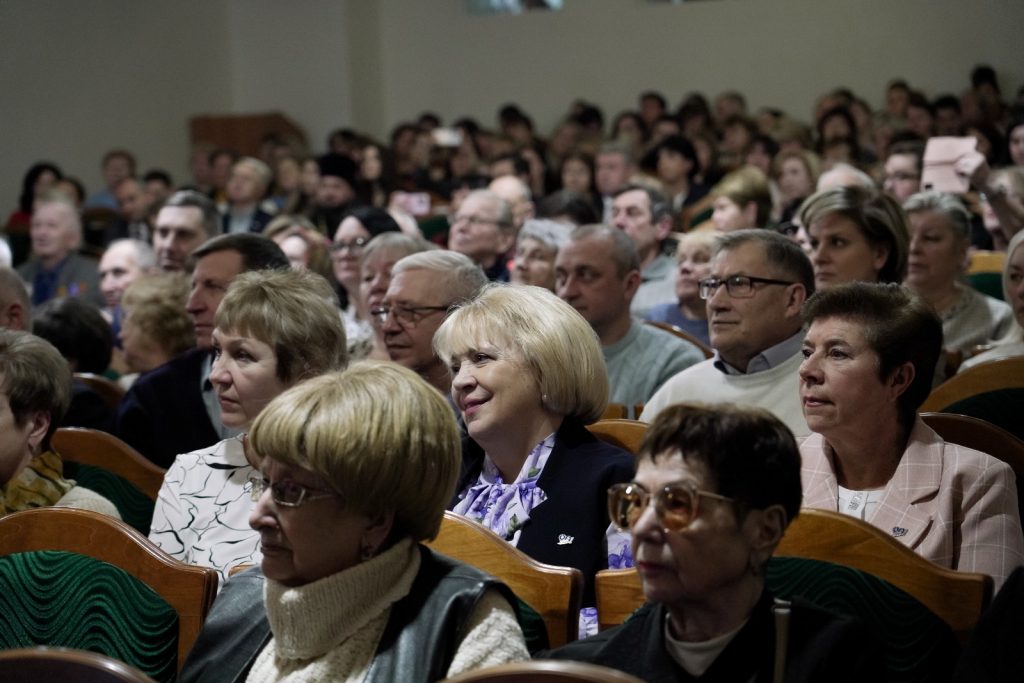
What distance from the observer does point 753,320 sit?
133 inches

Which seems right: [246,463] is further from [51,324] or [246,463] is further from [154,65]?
[154,65]

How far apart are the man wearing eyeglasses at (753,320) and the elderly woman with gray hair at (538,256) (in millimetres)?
1727

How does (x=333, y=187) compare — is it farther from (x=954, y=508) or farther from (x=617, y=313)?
(x=954, y=508)

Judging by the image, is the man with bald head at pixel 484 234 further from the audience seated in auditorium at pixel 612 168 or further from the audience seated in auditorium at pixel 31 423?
the audience seated in auditorium at pixel 612 168

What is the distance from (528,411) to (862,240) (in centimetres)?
178

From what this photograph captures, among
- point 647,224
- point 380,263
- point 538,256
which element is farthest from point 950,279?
point 380,263

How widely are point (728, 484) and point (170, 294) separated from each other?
123 inches

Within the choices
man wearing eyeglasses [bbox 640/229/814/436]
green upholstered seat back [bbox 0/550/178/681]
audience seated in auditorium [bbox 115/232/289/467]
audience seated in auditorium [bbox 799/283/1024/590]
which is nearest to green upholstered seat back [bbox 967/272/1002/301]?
man wearing eyeglasses [bbox 640/229/814/436]

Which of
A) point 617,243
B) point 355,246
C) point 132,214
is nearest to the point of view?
point 617,243

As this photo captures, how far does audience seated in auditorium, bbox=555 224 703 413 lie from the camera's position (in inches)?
160

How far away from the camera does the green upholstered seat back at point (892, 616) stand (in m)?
1.88

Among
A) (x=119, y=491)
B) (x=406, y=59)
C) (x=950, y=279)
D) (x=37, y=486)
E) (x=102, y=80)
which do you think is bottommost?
(x=119, y=491)

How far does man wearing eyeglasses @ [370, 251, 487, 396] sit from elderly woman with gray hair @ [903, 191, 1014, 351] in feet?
6.05

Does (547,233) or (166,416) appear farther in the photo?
(547,233)
